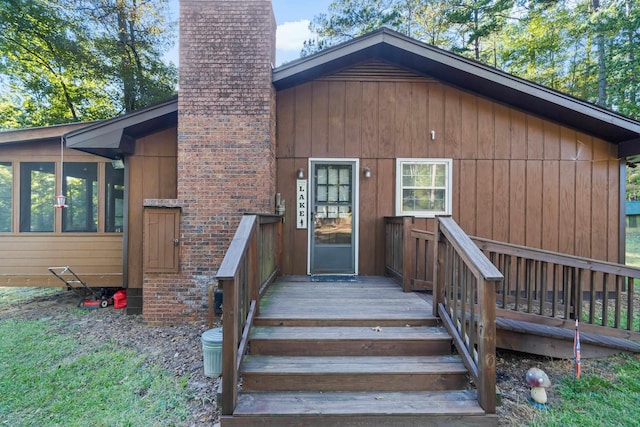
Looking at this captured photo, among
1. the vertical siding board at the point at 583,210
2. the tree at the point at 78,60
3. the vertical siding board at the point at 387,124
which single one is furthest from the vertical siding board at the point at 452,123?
the tree at the point at 78,60

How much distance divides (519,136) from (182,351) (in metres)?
6.21

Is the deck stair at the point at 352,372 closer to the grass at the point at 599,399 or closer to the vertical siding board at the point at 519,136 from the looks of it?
the grass at the point at 599,399

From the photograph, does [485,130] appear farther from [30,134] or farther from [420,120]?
[30,134]

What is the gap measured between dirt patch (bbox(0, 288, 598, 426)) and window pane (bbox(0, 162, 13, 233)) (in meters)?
1.50

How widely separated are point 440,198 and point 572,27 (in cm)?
1396

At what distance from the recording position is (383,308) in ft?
11.2

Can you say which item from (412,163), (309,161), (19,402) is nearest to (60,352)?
(19,402)

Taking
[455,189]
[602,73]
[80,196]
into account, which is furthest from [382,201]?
[602,73]

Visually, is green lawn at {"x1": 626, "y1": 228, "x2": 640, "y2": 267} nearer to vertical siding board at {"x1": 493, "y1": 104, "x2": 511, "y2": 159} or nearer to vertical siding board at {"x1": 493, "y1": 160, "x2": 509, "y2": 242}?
vertical siding board at {"x1": 493, "y1": 160, "x2": 509, "y2": 242}

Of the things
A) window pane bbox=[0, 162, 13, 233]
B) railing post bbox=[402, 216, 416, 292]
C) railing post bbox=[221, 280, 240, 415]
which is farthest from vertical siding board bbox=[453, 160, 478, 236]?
window pane bbox=[0, 162, 13, 233]

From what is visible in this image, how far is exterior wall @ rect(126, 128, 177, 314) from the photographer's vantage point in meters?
5.17

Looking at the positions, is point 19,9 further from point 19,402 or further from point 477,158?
point 477,158

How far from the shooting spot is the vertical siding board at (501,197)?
5.42 m

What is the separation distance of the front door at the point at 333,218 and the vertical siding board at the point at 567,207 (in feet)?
11.8
